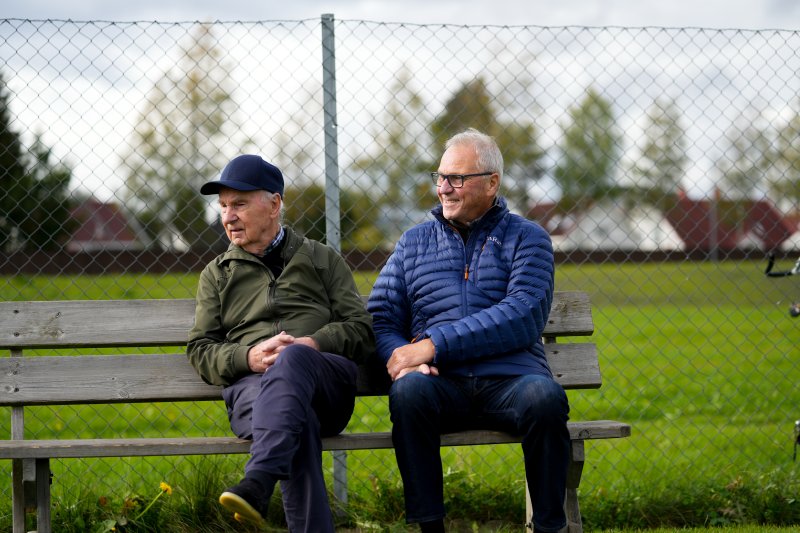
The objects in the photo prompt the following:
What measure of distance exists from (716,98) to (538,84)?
0.91 metres

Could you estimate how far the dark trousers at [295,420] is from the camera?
9.52ft

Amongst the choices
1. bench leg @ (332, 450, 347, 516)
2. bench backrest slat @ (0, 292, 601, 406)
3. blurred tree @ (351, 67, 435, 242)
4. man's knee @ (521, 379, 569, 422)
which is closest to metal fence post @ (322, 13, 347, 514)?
bench leg @ (332, 450, 347, 516)

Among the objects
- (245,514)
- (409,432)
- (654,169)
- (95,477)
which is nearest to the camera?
(245,514)

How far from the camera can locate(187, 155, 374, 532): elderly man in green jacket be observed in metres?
3.04

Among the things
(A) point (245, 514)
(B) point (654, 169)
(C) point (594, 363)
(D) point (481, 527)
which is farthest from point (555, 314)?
(B) point (654, 169)

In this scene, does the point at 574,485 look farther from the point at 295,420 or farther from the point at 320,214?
the point at 320,214

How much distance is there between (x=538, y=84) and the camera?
493cm

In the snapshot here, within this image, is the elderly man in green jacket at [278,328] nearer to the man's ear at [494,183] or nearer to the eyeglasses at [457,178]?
the eyeglasses at [457,178]

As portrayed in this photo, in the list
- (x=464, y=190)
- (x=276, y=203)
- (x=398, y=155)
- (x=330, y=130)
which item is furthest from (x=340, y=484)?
(x=398, y=155)

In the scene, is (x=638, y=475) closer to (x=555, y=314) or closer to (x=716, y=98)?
(x=555, y=314)

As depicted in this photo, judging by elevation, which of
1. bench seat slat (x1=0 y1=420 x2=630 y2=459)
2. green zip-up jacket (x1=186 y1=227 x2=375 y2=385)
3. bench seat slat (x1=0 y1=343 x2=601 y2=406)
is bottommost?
bench seat slat (x1=0 y1=420 x2=630 y2=459)

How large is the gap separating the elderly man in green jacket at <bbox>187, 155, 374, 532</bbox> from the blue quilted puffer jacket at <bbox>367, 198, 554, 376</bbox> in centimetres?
18

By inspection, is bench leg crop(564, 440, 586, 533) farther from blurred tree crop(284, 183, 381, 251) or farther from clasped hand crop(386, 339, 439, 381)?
blurred tree crop(284, 183, 381, 251)

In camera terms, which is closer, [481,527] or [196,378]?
[196,378]
